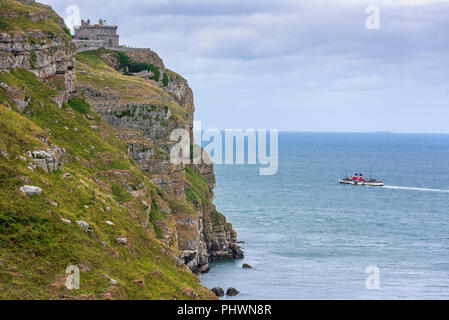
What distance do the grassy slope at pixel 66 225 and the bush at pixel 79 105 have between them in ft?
23.5

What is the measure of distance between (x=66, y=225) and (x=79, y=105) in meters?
36.6

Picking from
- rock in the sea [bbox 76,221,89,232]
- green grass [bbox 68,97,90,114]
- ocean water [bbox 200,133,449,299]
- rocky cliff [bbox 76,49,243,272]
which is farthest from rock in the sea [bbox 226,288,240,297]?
rock in the sea [bbox 76,221,89,232]

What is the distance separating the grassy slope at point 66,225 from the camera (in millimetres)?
42562

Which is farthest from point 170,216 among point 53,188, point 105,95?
point 53,188

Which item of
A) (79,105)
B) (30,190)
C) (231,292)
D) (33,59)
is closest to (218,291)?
(231,292)

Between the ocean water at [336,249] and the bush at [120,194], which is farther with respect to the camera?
the ocean water at [336,249]

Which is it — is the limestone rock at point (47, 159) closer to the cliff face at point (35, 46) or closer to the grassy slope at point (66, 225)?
the grassy slope at point (66, 225)

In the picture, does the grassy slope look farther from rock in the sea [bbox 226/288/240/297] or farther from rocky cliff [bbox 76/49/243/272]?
rock in the sea [bbox 226/288/240/297]

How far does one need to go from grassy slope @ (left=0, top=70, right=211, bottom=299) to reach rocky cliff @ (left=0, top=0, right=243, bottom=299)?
11 cm

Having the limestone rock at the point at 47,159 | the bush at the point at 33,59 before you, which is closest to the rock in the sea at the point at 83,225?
the limestone rock at the point at 47,159

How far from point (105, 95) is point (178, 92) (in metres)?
39.4

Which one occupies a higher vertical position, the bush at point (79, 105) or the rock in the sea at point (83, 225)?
the bush at point (79, 105)

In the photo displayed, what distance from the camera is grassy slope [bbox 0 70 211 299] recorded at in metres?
42.6
